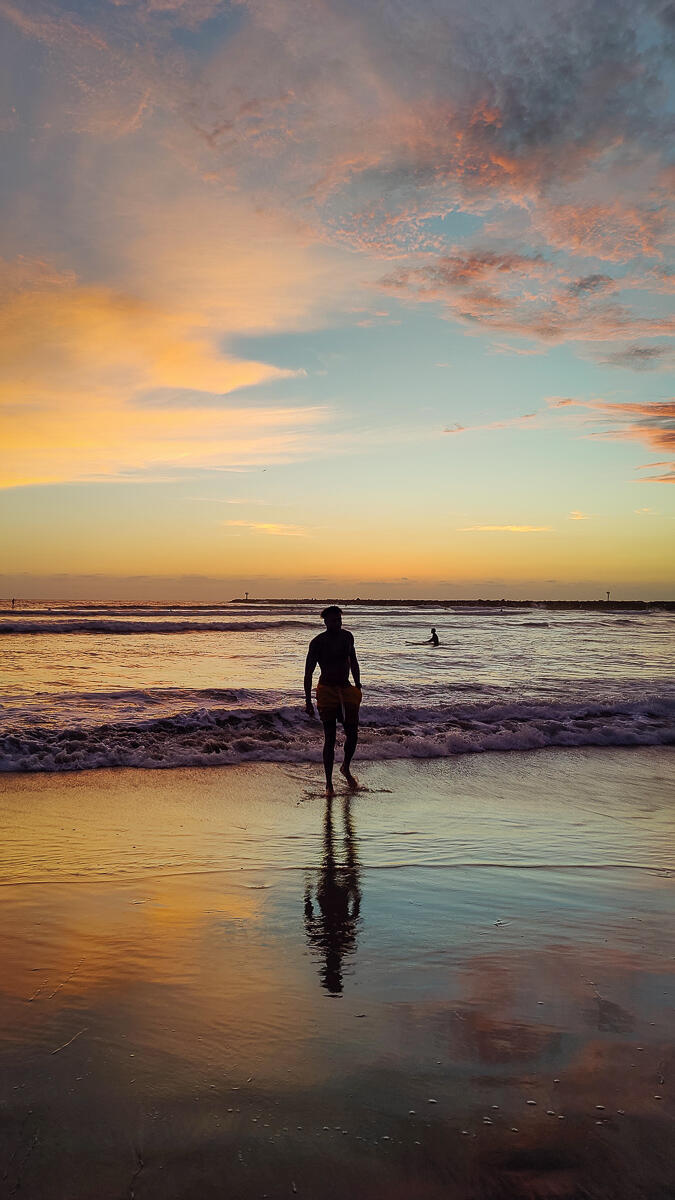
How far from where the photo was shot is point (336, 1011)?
3533 millimetres

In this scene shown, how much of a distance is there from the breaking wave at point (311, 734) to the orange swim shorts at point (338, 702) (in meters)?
1.60

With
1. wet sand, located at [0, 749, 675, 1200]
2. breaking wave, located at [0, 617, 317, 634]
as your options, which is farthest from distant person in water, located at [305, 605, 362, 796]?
breaking wave, located at [0, 617, 317, 634]

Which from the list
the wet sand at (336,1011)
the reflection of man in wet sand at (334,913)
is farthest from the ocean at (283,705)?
the reflection of man in wet sand at (334,913)

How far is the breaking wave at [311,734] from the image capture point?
34.6 ft

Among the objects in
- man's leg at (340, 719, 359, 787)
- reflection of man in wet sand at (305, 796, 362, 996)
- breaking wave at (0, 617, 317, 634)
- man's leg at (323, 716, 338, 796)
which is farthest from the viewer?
breaking wave at (0, 617, 317, 634)

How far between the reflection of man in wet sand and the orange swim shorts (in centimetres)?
325

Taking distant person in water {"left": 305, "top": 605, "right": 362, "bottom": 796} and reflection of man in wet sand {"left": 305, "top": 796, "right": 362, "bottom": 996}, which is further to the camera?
distant person in water {"left": 305, "top": 605, "right": 362, "bottom": 796}

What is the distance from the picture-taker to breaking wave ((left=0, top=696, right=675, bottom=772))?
10.5m

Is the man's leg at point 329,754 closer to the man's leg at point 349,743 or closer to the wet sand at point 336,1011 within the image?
the man's leg at point 349,743

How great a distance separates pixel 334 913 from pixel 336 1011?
1334mm

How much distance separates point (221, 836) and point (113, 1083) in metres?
3.86

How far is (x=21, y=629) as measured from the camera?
129ft

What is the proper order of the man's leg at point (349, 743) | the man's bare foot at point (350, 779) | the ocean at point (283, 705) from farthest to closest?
the ocean at point (283, 705) → the man's leg at point (349, 743) → the man's bare foot at point (350, 779)

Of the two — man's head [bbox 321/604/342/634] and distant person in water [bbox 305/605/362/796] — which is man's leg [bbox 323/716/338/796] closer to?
distant person in water [bbox 305/605/362/796]
